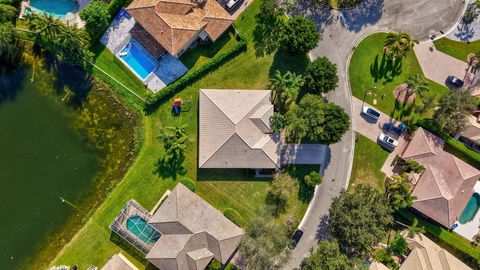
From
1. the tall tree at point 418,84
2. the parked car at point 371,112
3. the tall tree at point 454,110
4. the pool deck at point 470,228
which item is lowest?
the pool deck at point 470,228

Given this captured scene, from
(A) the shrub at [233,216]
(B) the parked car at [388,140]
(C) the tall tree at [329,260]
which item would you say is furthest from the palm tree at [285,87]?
(C) the tall tree at [329,260]

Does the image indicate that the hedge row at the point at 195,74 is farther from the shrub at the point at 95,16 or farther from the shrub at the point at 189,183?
the shrub at the point at 189,183

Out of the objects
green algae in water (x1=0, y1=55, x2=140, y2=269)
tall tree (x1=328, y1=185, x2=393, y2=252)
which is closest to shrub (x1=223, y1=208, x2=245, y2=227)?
tall tree (x1=328, y1=185, x2=393, y2=252)

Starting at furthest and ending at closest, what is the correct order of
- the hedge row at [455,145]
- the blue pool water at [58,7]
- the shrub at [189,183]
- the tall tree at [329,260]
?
the blue pool water at [58,7] < the hedge row at [455,145] < the shrub at [189,183] < the tall tree at [329,260]

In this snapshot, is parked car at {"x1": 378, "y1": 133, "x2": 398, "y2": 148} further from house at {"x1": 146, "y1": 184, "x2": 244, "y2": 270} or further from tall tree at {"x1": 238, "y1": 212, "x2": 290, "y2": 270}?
house at {"x1": 146, "y1": 184, "x2": 244, "y2": 270}

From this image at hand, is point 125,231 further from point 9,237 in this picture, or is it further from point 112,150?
point 9,237

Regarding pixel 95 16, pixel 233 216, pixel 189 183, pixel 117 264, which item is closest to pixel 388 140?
pixel 233 216
